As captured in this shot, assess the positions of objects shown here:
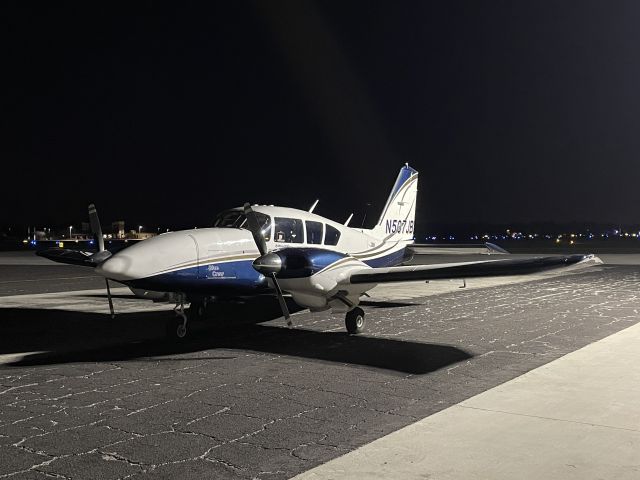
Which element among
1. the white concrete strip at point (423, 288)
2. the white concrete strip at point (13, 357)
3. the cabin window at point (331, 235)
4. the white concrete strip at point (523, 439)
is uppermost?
the cabin window at point (331, 235)

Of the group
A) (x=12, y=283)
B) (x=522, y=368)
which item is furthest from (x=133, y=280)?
(x=12, y=283)

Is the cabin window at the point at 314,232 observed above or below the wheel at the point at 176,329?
above

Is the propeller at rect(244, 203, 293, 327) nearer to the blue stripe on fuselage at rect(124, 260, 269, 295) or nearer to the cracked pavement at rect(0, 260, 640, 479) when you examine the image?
the blue stripe on fuselage at rect(124, 260, 269, 295)

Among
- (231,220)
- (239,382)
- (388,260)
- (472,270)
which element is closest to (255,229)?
(231,220)

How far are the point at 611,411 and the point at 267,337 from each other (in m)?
7.22

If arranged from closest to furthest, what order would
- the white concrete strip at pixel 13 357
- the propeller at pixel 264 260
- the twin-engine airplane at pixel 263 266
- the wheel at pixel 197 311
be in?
the white concrete strip at pixel 13 357 < the twin-engine airplane at pixel 263 266 < the propeller at pixel 264 260 < the wheel at pixel 197 311

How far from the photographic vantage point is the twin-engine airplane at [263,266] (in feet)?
34.9

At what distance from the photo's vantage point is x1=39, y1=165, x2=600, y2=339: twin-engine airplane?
10648 mm

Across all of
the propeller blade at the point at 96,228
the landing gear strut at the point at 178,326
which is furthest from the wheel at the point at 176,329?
the propeller blade at the point at 96,228

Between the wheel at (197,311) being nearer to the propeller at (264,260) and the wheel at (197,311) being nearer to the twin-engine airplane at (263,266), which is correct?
the twin-engine airplane at (263,266)

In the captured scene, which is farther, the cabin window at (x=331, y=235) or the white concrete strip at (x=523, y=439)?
the cabin window at (x=331, y=235)

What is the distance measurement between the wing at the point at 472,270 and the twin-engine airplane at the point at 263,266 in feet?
0.06

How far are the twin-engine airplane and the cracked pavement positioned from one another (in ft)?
3.11

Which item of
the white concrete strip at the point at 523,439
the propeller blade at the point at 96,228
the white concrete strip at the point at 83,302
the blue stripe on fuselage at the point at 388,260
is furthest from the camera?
the white concrete strip at the point at 83,302
